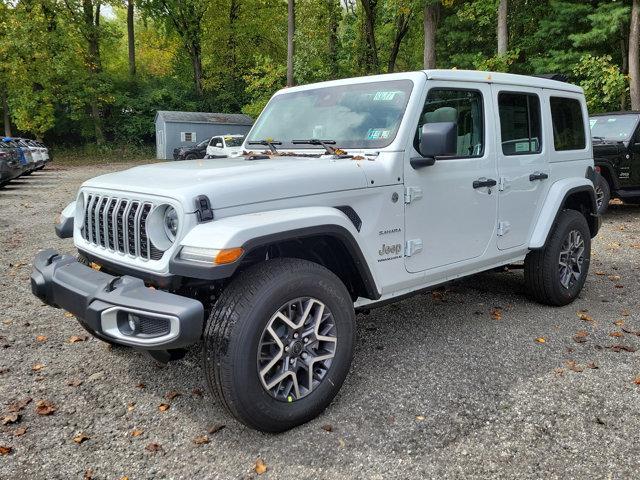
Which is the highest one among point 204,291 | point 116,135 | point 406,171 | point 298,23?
point 298,23

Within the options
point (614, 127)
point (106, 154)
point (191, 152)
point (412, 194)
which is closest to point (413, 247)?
point (412, 194)

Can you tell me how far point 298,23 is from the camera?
29938 mm

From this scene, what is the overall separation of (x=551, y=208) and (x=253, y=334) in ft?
10.5

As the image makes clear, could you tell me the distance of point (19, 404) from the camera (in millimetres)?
3340

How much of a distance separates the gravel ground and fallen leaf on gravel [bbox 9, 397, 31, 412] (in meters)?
0.02

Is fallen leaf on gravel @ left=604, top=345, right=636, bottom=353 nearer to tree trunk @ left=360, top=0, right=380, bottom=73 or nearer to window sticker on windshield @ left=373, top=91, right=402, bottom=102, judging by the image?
window sticker on windshield @ left=373, top=91, right=402, bottom=102

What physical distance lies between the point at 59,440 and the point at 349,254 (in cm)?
193

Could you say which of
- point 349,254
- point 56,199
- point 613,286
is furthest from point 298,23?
point 349,254

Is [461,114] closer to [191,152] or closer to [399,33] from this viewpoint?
[191,152]

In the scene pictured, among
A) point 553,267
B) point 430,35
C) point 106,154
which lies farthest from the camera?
point 106,154

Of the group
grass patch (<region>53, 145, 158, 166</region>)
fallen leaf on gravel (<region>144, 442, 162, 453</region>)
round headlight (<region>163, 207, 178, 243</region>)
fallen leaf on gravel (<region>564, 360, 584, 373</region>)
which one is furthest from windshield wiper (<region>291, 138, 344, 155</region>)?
grass patch (<region>53, 145, 158, 166</region>)

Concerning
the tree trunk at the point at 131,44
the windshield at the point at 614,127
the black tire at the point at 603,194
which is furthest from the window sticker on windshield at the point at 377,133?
the tree trunk at the point at 131,44

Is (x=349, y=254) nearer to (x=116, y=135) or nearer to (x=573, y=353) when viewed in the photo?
(x=573, y=353)

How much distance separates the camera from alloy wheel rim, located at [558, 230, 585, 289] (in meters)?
5.04
